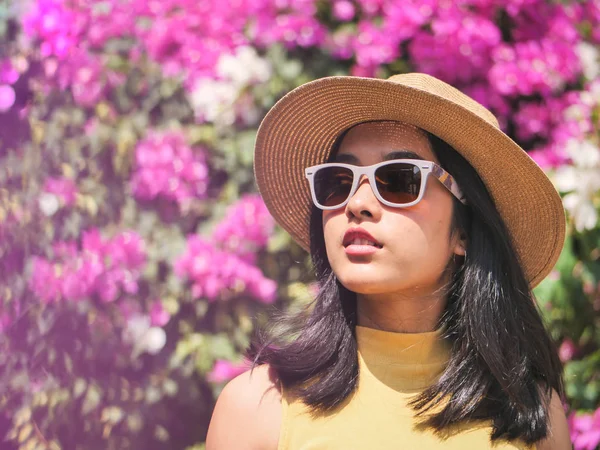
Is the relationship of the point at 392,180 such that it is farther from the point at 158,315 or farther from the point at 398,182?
the point at 158,315

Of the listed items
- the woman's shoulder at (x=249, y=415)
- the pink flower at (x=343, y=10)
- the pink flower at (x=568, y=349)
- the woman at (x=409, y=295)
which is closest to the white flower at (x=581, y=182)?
the pink flower at (x=568, y=349)

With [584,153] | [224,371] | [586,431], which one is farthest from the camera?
[224,371]

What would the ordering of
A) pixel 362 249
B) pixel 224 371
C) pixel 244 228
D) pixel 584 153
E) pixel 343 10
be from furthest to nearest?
pixel 343 10
pixel 244 228
pixel 224 371
pixel 584 153
pixel 362 249

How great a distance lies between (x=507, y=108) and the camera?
11.3ft

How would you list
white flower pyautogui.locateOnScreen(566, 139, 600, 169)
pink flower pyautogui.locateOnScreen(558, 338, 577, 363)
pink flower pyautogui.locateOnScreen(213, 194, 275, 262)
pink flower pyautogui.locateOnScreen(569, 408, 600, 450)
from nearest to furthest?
1. pink flower pyautogui.locateOnScreen(569, 408, 600, 450)
2. white flower pyautogui.locateOnScreen(566, 139, 600, 169)
3. pink flower pyautogui.locateOnScreen(558, 338, 577, 363)
4. pink flower pyautogui.locateOnScreen(213, 194, 275, 262)

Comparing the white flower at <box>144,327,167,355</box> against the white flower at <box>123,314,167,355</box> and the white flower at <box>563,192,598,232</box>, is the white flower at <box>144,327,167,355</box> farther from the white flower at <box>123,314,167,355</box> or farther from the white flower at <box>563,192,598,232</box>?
the white flower at <box>563,192,598,232</box>

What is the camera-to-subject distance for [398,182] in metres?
1.65

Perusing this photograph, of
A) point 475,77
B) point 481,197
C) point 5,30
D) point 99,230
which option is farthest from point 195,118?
point 481,197

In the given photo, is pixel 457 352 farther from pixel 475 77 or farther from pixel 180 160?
pixel 475 77

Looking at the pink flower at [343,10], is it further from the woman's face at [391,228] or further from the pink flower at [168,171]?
the woman's face at [391,228]

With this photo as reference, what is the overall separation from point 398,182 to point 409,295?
0.95 ft

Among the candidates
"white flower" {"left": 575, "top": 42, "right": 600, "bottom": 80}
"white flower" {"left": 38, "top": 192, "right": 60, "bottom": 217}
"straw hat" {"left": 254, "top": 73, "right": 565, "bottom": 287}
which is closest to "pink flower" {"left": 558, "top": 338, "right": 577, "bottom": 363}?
"straw hat" {"left": 254, "top": 73, "right": 565, "bottom": 287}

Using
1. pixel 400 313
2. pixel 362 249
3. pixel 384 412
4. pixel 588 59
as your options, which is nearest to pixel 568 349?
pixel 588 59

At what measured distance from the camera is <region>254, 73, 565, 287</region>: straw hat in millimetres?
1692
